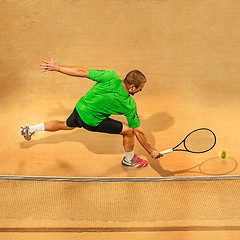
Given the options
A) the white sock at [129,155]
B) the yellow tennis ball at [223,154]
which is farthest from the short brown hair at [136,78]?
the yellow tennis ball at [223,154]

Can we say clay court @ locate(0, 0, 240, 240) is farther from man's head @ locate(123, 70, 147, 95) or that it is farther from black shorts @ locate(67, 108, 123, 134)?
man's head @ locate(123, 70, 147, 95)

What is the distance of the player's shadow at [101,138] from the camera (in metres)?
5.59

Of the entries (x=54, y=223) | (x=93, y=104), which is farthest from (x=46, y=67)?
(x=54, y=223)

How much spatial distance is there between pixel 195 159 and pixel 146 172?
0.86 meters

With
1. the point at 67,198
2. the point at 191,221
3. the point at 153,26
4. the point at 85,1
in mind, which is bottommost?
the point at 191,221

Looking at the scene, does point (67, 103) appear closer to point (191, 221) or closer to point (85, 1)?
point (85, 1)

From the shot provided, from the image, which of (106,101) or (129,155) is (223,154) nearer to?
(129,155)

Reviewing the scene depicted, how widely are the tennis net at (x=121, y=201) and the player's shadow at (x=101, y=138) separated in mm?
760

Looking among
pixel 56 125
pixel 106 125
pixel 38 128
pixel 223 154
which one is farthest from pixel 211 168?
pixel 38 128

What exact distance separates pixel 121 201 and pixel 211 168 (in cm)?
160

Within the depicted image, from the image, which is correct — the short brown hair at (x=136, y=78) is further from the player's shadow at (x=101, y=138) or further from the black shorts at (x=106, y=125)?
the player's shadow at (x=101, y=138)

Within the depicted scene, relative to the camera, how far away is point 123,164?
529cm

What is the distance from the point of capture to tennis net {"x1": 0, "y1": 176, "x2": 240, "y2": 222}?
4.57 m

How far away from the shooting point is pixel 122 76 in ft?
21.7
